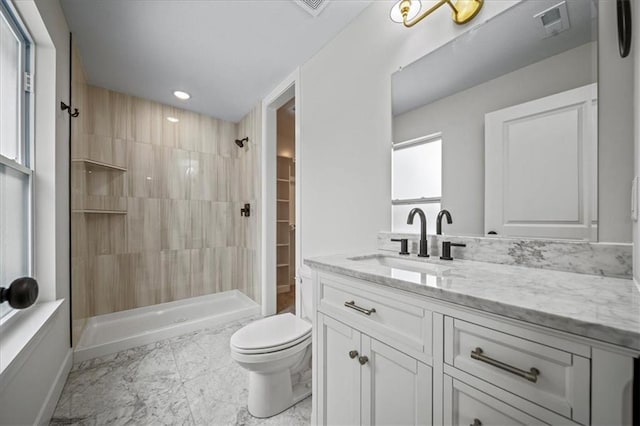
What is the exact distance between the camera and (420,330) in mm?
751

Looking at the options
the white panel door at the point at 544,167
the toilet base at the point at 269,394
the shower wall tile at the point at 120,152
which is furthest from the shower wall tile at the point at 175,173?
the white panel door at the point at 544,167

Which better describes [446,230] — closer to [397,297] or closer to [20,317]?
[397,297]

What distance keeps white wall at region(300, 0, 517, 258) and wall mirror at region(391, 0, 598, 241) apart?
103 mm

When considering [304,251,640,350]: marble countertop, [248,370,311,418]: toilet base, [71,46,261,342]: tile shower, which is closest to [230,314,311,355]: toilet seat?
[248,370,311,418]: toilet base

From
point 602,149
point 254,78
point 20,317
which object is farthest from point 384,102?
point 20,317

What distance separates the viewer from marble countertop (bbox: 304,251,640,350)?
0.46m

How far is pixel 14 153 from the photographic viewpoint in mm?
1271

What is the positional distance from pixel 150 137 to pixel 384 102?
265 cm

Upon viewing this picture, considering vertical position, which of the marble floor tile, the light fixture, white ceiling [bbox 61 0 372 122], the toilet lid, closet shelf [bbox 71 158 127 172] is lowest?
the marble floor tile

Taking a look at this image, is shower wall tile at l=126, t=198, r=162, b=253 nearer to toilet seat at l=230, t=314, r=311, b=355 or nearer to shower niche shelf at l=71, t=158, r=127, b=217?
shower niche shelf at l=71, t=158, r=127, b=217

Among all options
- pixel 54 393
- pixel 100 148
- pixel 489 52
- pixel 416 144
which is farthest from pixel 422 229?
pixel 100 148

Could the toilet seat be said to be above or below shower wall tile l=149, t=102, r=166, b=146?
below

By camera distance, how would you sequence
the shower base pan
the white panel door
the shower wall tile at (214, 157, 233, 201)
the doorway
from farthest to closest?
the doorway → the shower wall tile at (214, 157, 233, 201) → the shower base pan → the white panel door

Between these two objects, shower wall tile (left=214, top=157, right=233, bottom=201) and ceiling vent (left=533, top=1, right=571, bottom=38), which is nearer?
ceiling vent (left=533, top=1, right=571, bottom=38)
